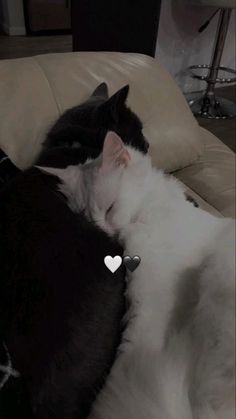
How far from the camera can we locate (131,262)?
2.38 feet

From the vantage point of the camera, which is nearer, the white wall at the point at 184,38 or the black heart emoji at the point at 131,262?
the black heart emoji at the point at 131,262

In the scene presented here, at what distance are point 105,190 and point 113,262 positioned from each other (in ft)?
0.56

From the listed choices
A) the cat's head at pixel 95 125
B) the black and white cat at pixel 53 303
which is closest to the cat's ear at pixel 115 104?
the cat's head at pixel 95 125

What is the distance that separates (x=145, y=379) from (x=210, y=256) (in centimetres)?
27

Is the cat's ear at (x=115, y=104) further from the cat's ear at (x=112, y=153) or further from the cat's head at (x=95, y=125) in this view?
the cat's ear at (x=112, y=153)

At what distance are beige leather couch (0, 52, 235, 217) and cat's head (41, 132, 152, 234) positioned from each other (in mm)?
254

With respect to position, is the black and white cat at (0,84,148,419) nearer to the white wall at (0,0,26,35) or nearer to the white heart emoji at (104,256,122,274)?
the white heart emoji at (104,256,122,274)

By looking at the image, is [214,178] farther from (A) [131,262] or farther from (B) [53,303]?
(B) [53,303]

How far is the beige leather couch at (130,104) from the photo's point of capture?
998 millimetres

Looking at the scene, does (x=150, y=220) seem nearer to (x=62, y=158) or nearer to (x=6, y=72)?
(x=62, y=158)

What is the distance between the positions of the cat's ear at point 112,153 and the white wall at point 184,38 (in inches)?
89.6

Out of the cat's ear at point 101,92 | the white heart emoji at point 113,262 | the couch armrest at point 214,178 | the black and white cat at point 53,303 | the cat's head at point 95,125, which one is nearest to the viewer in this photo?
the black and white cat at point 53,303

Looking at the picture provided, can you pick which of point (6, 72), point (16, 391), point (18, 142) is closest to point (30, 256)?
point (16, 391)

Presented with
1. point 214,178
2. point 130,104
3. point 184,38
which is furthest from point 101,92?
point 184,38
